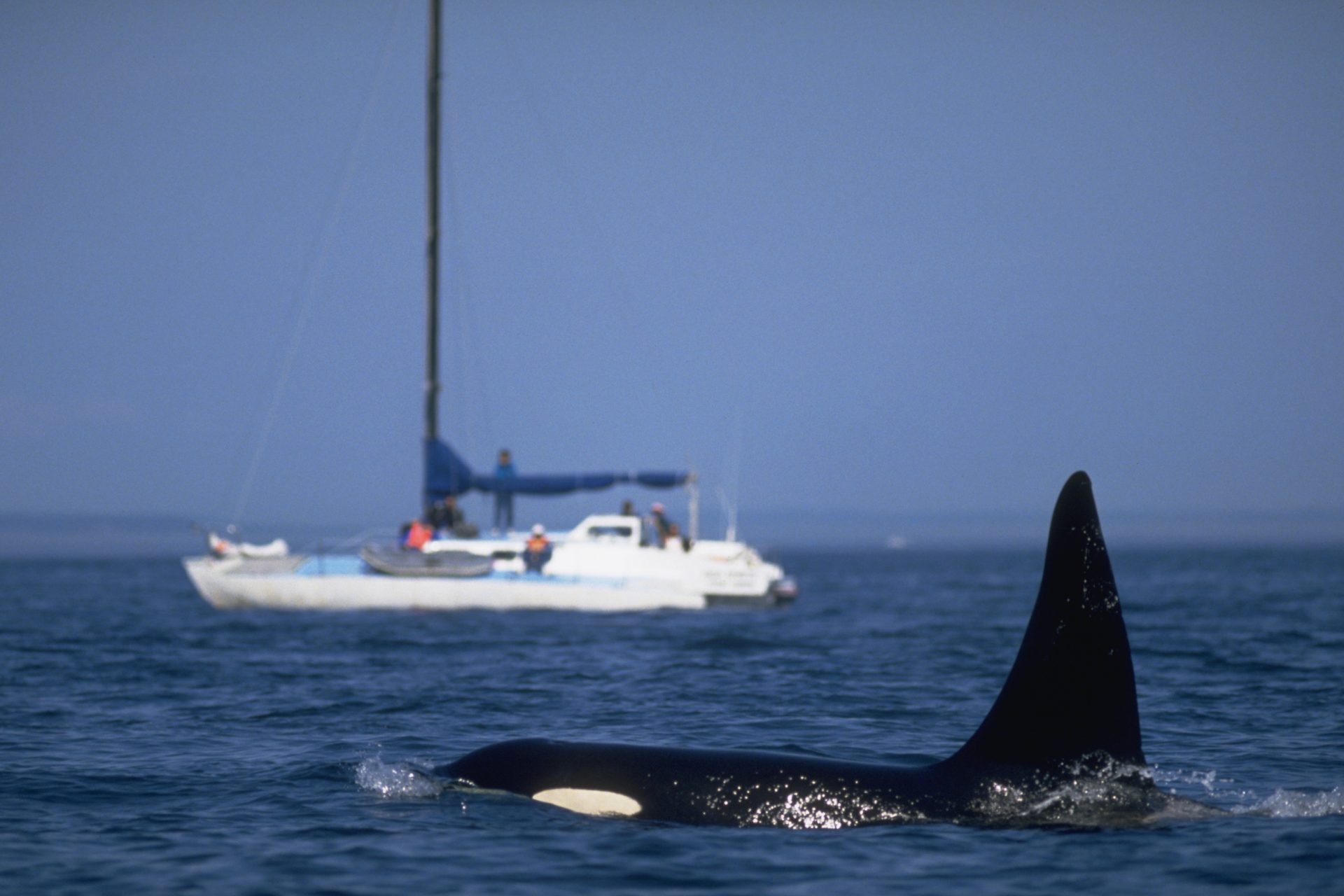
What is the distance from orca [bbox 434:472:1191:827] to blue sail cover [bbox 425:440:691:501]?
27072 mm

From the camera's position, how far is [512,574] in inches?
1211

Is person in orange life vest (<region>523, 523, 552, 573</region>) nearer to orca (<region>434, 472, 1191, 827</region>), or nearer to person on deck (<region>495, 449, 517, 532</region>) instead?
person on deck (<region>495, 449, 517, 532</region>)

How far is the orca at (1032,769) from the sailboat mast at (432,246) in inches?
1108

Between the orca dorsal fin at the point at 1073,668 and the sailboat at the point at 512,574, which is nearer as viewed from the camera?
the orca dorsal fin at the point at 1073,668

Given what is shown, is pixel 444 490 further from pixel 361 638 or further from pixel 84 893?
pixel 84 893

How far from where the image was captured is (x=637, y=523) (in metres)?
32.3

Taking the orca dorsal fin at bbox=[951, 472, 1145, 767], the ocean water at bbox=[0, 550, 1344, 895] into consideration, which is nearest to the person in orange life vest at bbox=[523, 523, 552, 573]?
the ocean water at bbox=[0, 550, 1344, 895]

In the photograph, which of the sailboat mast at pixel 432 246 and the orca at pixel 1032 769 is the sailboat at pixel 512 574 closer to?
the sailboat mast at pixel 432 246

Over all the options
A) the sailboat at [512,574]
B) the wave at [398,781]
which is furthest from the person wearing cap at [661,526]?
the wave at [398,781]

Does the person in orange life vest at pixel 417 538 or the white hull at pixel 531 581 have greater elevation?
the person in orange life vest at pixel 417 538

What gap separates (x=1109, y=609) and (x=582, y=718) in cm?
651

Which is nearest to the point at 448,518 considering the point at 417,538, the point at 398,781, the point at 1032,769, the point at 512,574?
the point at 417,538

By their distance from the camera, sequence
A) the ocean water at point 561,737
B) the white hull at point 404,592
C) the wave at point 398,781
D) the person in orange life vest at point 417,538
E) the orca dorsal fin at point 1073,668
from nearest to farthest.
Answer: the ocean water at point 561,737
the orca dorsal fin at point 1073,668
the wave at point 398,781
the white hull at point 404,592
the person in orange life vest at point 417,538

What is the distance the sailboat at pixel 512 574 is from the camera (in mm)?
30047
